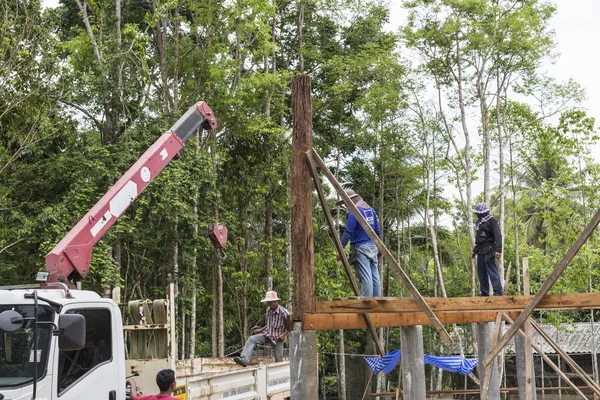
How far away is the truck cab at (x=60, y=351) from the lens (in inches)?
235

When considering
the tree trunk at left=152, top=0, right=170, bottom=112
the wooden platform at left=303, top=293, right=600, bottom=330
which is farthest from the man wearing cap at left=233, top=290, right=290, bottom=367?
the tree trunk at left=152, top=0, right=170, bottom=112

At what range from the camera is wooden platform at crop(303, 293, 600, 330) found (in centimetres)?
766

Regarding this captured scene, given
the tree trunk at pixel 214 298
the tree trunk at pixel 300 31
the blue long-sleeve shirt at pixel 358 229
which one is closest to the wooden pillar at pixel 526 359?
the blue long-sleeve shirt at pixel 358 229

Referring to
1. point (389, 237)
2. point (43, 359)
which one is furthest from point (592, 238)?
point (43, 359)

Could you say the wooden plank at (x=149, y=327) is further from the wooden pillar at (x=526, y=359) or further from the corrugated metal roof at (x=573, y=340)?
the corrugated metal roof at (x=573, y=340)

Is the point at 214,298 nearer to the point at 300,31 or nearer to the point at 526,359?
the point at 300,31

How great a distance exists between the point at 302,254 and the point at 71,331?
8.13 feet

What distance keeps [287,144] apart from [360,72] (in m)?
5.01

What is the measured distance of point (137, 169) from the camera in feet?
32.9

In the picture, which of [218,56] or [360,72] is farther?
[360,72]

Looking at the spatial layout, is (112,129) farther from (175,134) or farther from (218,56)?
(175,134)

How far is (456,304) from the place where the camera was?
26.7 feet

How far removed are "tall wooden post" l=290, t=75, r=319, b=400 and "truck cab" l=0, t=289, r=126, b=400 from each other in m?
1.68

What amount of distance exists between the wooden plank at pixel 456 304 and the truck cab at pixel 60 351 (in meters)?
2.10
